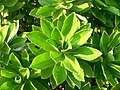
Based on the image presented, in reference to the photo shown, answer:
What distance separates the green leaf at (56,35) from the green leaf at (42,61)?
8 cm

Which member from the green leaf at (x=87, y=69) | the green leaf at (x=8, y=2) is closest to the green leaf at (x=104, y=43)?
the green leaf at (x=87, y=69)

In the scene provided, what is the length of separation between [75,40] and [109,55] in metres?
0.22

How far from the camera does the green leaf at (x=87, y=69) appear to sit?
157 centimetres

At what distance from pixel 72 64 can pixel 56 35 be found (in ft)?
0.50

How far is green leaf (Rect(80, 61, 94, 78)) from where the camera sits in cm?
157

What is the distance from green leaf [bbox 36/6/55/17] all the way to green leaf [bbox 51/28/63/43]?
0.70 ft

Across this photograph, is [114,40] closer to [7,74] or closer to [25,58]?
[25,58]

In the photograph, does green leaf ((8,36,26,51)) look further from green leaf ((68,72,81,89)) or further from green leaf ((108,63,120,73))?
green leaf ((108,63,120,73))

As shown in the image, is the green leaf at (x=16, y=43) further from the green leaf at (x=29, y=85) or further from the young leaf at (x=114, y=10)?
the young leaf at (x=114, y=10)

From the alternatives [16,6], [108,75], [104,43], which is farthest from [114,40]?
[16,6]

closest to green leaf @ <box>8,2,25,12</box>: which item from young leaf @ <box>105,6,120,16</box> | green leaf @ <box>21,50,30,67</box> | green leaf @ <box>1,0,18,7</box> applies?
green leaf @ <box>1,0,18,7</box>

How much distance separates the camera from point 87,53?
150 centimetres

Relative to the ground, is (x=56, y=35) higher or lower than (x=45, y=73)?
higher

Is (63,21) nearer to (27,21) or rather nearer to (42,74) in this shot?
(42,74)
